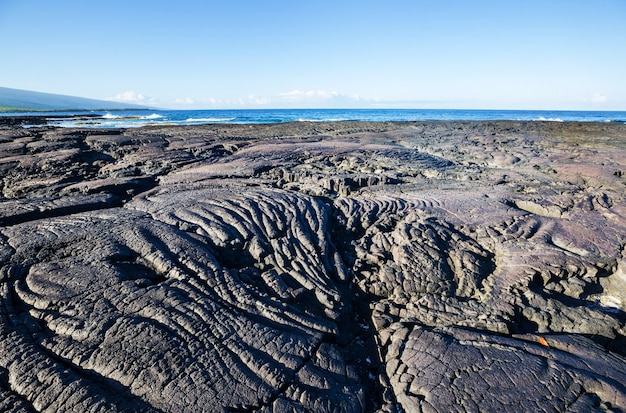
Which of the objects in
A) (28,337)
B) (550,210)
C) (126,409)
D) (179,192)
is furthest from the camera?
(179,192)

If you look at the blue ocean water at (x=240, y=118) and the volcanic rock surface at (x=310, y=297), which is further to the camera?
the blue ocean water at (x=240, y=118)

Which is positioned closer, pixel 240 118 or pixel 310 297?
pixel 310 297

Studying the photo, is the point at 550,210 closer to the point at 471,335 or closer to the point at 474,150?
the point at 471,335

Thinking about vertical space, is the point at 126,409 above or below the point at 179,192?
below

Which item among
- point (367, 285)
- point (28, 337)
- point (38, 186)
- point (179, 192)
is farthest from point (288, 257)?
point (38, 186)

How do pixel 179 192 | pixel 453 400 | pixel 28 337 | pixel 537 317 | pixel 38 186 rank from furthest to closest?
1. pixel 38 186
2. pixel 179 192
3. pixel 537 317
4. pixel 28 337
5. pixel 453 400

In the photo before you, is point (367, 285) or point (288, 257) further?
point (288, 257)

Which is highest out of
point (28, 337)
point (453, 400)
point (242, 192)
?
point (242, 192)

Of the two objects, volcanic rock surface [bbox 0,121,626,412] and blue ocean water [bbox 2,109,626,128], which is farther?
blue ocean water [bbox 2,109,626,128]
